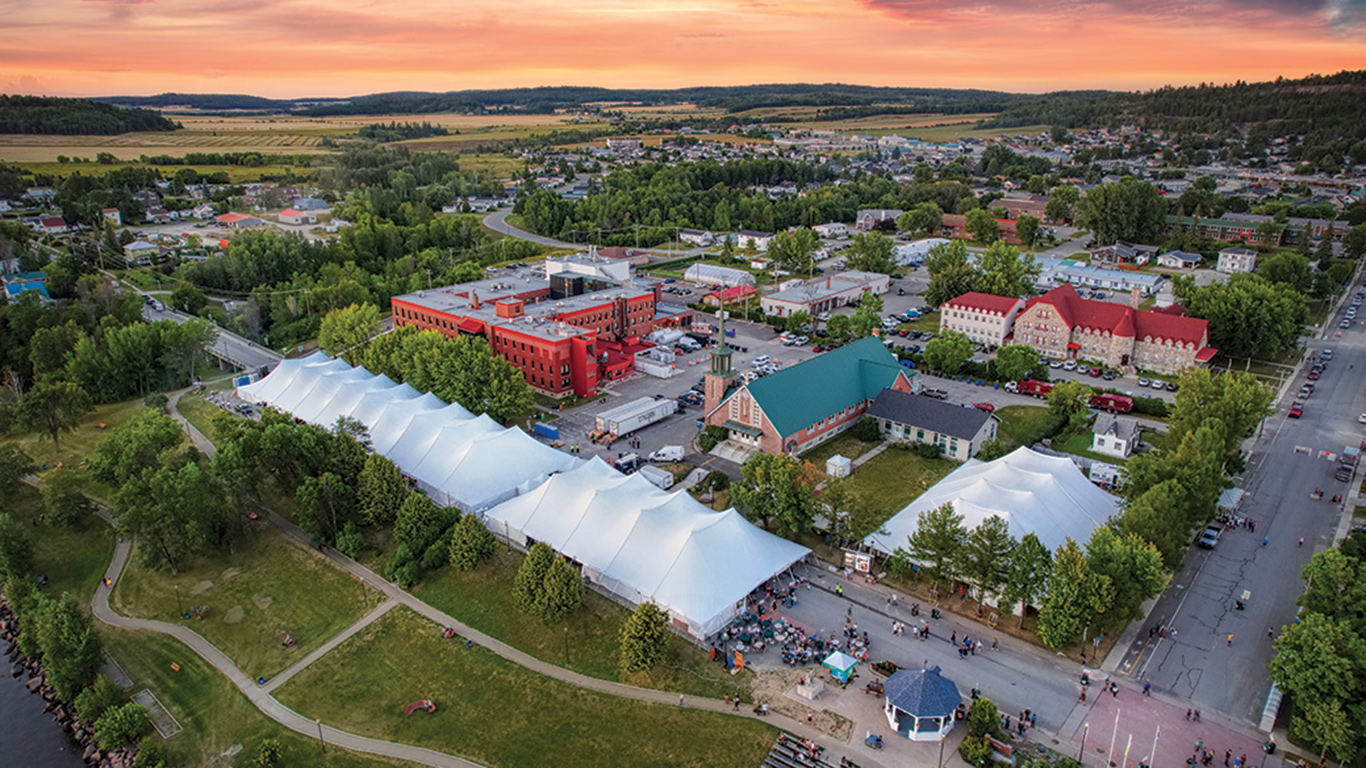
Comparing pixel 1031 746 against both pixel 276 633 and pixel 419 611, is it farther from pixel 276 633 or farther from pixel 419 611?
pixel 276 633

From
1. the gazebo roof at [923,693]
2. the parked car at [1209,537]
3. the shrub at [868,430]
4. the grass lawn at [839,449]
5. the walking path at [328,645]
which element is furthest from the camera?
the shrub at [868,430]

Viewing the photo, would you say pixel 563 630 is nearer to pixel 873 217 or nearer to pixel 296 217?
pixel 873 217

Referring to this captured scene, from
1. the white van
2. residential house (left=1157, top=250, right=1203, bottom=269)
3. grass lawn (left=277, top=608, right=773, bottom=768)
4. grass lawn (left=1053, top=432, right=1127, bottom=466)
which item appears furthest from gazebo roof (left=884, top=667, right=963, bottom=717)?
residential house (left=1157, top=250, right=1203, bottom=269)

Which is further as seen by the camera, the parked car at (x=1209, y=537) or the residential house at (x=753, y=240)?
the residential house at (x=753, y=240)

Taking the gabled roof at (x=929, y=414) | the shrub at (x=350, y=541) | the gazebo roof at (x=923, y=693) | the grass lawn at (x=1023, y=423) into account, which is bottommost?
the shrub at (x=350, y=541)

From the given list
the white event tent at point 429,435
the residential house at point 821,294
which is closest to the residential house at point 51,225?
the white event tent at point 429,435

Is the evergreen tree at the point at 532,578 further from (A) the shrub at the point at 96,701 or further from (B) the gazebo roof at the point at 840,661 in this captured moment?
(A) the shrub at the point at 96,701

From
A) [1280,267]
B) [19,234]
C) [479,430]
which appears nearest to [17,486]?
[479,430]
